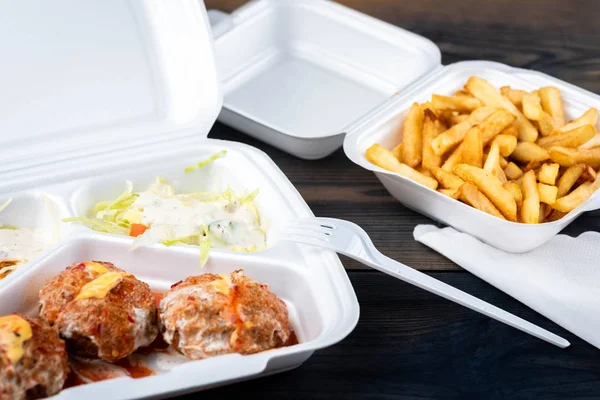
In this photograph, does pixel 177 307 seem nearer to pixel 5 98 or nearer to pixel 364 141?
pixel 5 98

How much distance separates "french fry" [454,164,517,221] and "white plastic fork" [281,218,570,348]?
527 millimetres

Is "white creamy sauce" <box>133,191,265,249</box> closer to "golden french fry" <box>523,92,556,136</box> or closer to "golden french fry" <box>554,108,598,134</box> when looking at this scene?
"golden french fry" <box>523,92,556,136</box>

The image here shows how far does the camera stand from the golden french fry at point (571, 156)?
3.01m

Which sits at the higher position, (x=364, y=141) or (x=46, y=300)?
(x=46, y=300)

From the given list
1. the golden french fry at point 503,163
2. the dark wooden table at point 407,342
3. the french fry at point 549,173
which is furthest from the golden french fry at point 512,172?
the dark wooden table at point 407,342

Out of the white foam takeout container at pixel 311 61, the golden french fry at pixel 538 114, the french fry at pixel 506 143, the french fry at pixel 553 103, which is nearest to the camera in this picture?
the french fry at pixel 506 143

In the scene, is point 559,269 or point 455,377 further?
point 559,269

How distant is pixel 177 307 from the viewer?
7.17 ft

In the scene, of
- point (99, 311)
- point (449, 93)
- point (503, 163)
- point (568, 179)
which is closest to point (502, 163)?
point (503, 163)

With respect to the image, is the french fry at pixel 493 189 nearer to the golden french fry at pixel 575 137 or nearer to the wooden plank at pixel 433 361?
the wooden plank at pixel 433 361

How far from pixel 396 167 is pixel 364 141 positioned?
0.25 m

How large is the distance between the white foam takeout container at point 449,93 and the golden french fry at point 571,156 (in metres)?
0.24

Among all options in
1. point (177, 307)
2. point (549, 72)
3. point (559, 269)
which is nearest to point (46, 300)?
point (177, 307)

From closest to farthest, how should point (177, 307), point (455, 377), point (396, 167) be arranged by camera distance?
point (177, 307)
point (455, 377)
point (396, 167)
